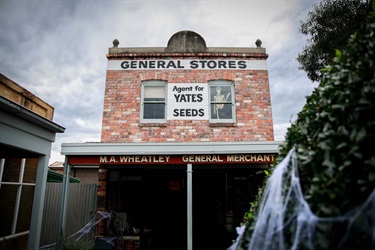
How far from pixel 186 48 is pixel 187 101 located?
84.1 inches

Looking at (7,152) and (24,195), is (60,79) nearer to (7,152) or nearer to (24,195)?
(24,195)

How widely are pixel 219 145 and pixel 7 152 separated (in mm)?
4477

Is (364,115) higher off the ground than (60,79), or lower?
lower

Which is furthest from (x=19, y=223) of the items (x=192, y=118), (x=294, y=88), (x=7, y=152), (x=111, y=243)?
(x=294, y=88)

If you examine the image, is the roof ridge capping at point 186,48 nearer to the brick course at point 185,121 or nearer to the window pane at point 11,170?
the brick course at point 185,121

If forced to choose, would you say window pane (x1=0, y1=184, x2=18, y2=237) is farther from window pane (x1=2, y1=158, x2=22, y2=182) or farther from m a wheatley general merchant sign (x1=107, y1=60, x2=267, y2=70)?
m a wheatley general merchant sign (x1=107, y1=60, x2=267, y2=70)

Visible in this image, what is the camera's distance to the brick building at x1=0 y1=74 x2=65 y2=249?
376cm

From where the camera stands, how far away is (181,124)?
8.37 metres

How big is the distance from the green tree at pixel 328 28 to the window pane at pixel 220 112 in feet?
10.8

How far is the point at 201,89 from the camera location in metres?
8.67

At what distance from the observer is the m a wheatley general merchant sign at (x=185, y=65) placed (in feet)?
29.2

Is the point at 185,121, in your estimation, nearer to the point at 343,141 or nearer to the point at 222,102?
the point at 222,102

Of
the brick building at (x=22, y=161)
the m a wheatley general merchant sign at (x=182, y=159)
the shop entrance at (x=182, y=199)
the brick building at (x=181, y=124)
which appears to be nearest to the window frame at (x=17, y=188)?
the brick building at (x=22, y=161)

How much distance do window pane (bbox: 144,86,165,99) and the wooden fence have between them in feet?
11.4
